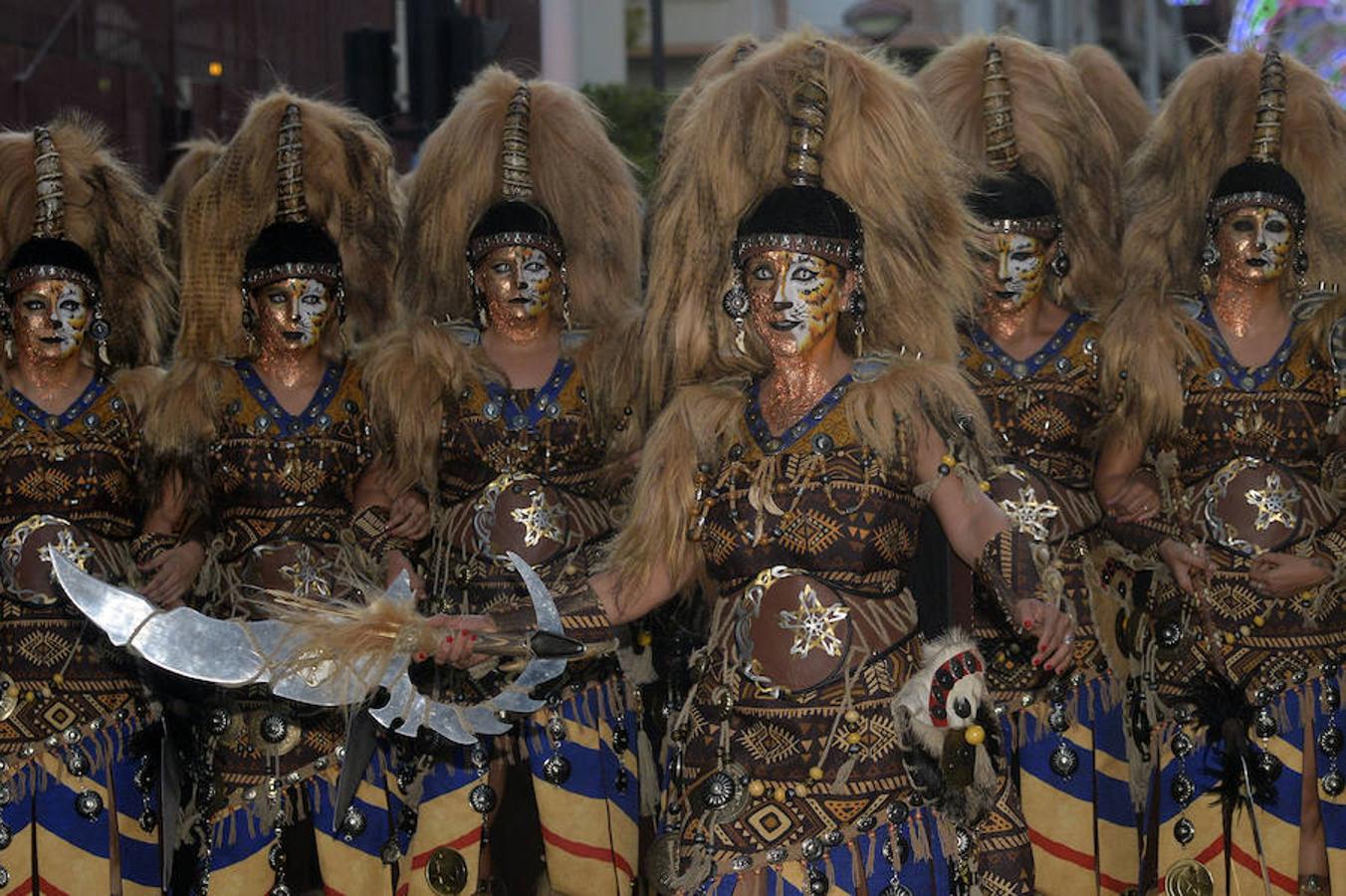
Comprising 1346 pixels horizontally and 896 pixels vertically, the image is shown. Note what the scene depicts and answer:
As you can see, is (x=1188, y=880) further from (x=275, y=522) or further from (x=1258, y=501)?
(x=275, y=522)

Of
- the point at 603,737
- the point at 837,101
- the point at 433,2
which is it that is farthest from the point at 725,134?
the point at 433,2

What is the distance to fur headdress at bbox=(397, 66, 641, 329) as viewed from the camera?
23.5 feet

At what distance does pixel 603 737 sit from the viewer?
22.4 feet

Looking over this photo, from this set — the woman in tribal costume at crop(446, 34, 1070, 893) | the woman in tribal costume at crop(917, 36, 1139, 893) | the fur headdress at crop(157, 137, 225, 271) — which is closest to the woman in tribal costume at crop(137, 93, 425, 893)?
the fur headdress at crop(157, 137, 225, 271)

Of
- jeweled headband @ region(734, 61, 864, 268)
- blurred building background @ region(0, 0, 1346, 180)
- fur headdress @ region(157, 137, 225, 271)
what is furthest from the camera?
blurred building background @ region(0, 0, 1346, 180)

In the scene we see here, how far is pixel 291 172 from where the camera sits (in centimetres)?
727

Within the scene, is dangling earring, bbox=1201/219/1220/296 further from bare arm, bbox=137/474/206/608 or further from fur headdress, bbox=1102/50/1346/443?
bare arm, bbox=137/474/206/608

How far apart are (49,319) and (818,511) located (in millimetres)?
2783

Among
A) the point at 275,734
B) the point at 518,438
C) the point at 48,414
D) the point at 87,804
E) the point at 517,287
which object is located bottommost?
the point at 87,804

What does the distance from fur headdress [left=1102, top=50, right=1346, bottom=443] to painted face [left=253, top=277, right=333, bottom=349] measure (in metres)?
2.44

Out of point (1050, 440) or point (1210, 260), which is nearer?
point (1210, 260)

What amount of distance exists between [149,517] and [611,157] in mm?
1886

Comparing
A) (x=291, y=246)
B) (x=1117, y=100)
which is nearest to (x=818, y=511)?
(x=291, y=246)

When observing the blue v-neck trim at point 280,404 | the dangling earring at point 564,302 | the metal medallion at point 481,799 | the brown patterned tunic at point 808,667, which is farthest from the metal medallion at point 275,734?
the brown patterned tunic at point 808,667
